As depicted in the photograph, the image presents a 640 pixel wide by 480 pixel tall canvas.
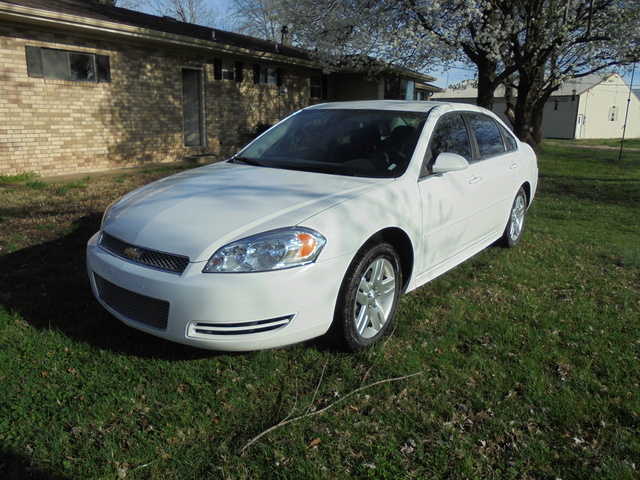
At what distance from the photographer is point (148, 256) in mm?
3018

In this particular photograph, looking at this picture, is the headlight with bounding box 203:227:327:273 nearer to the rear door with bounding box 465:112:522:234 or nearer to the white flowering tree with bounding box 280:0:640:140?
the rear door with bounding box 465:112:522:234

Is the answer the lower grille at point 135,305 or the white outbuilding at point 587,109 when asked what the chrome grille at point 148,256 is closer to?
the lower grille at point 135,305

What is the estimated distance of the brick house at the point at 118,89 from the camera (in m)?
10.5

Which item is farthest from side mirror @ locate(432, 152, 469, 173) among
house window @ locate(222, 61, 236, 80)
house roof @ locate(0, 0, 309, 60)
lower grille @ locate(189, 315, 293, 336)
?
house window @ locate(222, 61, 236, 80)

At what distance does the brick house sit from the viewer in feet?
34.3

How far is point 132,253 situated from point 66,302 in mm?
1393

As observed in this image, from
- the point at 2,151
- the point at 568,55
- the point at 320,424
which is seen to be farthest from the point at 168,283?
the point at 568,55

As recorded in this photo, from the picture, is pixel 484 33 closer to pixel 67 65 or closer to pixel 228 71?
pixel 228 71

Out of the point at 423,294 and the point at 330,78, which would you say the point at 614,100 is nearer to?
the point at 330,78

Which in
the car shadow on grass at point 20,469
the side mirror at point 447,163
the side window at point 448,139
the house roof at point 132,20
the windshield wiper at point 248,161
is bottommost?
the car shadow on grass at point 20,469

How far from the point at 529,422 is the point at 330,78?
19622 mm

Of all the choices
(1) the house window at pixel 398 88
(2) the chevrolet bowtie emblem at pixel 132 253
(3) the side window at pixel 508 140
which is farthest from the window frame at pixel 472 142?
(1) the house window at pixel 398 88

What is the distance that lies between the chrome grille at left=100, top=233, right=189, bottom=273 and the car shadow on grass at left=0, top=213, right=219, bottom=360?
65 cm

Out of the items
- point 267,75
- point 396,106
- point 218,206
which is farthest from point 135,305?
point 267,75
